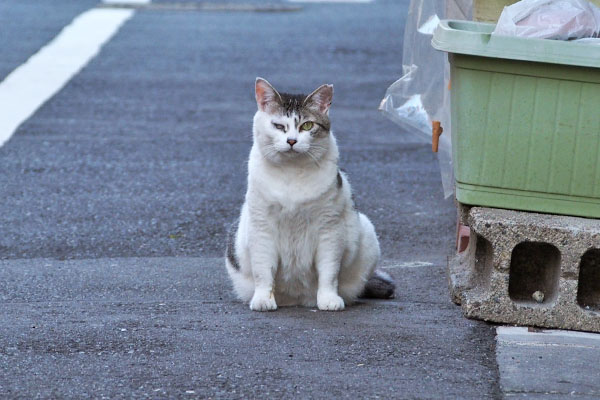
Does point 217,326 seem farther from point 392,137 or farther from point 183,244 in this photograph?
point 392,137

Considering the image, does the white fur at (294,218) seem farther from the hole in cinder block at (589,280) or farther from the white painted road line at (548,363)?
the hole in cinder block at (589,280)

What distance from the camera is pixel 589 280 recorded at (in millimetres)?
4637

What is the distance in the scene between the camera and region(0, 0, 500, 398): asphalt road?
3.74 metres

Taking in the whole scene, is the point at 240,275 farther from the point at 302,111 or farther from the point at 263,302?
A: the point at 302,111

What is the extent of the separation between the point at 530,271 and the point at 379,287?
778 mm

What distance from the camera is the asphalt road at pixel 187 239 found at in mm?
3738

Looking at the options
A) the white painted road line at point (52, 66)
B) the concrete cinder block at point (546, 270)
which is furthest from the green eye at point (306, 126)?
the white painted road line at point (52, 66)

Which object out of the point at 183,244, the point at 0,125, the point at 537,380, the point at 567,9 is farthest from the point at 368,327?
the point at 0,125

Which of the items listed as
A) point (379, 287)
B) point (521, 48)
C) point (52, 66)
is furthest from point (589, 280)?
point (52, 66)

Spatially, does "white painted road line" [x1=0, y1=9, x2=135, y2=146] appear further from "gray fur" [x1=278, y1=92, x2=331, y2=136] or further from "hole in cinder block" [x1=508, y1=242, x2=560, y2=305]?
"hole in cinder block" [x1=508, y1=242, x2=560, y2=305]

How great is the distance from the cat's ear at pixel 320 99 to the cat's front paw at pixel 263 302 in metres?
0.89

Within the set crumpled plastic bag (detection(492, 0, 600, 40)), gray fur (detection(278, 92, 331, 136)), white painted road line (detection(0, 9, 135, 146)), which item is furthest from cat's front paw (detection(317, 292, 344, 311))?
white painted road line (detection(0, 9, 135, 146))

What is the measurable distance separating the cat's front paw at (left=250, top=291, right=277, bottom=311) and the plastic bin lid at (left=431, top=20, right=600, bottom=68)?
1.39 m

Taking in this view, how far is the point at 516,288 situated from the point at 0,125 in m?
5.92
